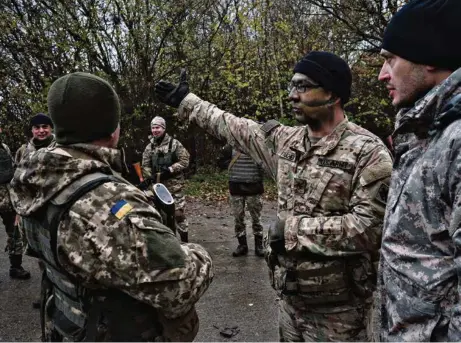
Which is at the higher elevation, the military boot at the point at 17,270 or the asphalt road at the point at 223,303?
the military boot at the point at 17,270

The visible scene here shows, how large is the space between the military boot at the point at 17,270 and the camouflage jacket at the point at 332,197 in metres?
4.26

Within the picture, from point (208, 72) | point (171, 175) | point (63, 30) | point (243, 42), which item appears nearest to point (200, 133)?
point (208, 72)

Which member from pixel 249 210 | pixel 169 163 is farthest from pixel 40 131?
pixel 249 210

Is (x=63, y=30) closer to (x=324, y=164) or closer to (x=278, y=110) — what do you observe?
(x=278, y=110)

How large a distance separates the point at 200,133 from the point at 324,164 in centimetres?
1152

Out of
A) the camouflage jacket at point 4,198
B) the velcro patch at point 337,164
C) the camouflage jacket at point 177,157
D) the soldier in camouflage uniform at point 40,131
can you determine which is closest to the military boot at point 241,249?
the camouflage jacket at point 177,157

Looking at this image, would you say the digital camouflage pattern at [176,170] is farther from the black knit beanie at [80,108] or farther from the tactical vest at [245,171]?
the black knit beanie at [80,108]

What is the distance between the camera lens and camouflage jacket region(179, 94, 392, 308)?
7.18 ft

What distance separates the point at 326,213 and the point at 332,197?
10cm

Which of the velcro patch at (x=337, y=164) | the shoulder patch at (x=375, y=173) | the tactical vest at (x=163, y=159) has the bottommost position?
the tactical vest at (x=163, y=159)

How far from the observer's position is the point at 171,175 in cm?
673

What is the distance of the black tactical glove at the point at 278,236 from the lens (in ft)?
7.57

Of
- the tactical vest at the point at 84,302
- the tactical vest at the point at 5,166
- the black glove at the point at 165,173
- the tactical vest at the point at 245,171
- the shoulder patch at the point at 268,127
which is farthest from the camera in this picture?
the black glove at the point at 165,173

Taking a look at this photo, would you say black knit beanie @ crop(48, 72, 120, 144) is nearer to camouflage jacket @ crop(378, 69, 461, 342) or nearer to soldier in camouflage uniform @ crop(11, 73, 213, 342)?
soldier in camouflage uniform @ crop(11, 73, 213, 342)
